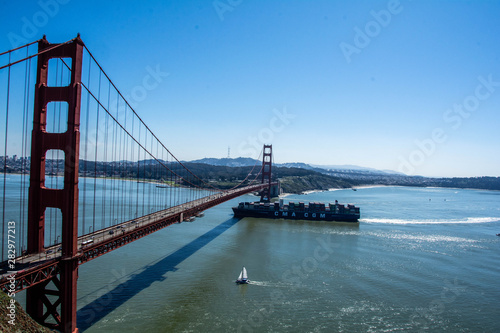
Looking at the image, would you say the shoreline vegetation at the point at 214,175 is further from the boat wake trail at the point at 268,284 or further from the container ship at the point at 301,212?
the boat wake trail at the point at 268,284

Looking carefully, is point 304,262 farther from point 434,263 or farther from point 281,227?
point 281,227

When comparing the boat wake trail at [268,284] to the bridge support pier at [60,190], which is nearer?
the bridge support pier at [60,190]
